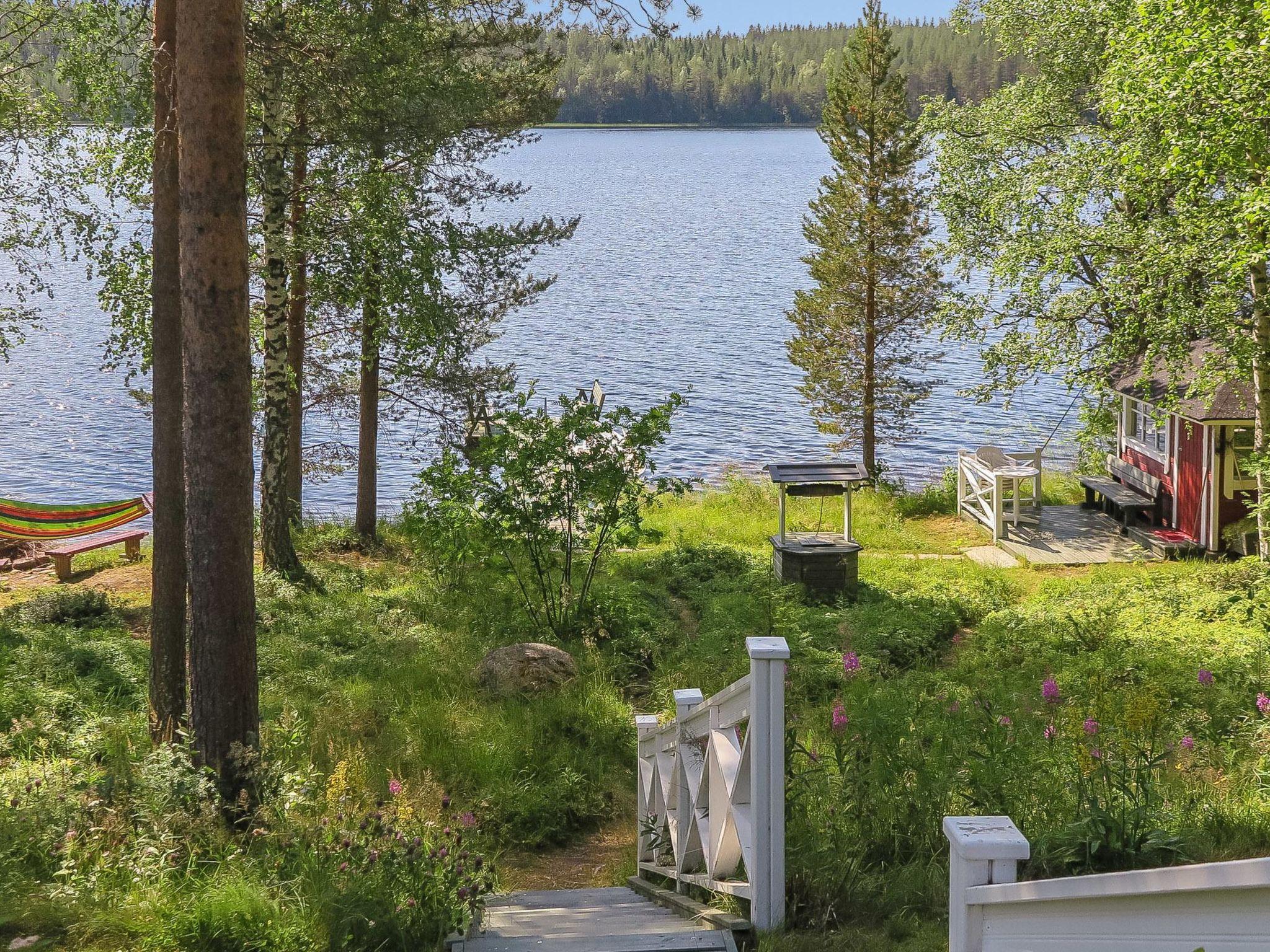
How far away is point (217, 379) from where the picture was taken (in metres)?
6.03

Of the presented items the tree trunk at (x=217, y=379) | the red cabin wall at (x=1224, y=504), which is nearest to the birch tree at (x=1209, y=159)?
the red cabin wall at (x=1224, y=504)

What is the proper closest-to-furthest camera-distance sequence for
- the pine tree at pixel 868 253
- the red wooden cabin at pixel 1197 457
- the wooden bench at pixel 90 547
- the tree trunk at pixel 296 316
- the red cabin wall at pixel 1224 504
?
1. the tree trunk at pixel 296 316
2. the wooden bench at pixel 90 547
3. the red wooden cabin at pixel 1197 457
4. the red cabin wall at pixel 1224 504
5. the pine tree at pixel 868 253

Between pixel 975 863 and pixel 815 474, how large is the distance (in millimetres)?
11259

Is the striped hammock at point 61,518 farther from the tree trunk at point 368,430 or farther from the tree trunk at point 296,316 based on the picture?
the tree trunk at point 368,430

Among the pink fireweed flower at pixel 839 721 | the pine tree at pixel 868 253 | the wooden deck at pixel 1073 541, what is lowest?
the wooden deck at pixel 1073 541

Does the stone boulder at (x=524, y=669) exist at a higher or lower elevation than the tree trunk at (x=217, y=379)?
lower

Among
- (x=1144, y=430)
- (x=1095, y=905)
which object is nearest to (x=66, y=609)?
(x=1095, y=905)

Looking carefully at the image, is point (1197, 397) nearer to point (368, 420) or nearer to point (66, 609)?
point (368, 420)

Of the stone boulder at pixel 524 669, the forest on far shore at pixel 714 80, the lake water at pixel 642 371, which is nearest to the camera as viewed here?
the stone boulder at pixel 524 669

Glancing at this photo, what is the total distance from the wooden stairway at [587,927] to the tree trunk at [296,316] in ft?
29.9

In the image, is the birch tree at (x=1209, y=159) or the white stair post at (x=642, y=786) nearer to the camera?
the white stair post at (x=642, y=786)

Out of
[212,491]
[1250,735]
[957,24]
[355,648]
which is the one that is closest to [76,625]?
[355,648]

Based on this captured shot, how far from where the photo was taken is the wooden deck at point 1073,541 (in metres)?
16.2

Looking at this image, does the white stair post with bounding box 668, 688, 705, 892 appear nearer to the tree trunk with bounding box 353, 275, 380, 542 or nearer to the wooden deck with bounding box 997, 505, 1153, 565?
the tree trunk with bounding box 353, 275, 380, 542
